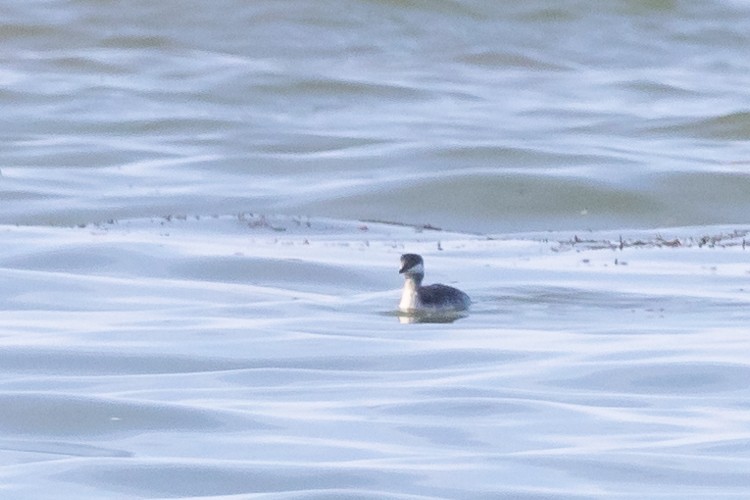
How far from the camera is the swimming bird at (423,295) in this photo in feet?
37.5

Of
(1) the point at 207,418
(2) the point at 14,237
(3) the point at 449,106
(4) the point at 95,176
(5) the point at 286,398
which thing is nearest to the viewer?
(1) the point at 207,418

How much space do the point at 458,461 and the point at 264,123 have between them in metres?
20.2

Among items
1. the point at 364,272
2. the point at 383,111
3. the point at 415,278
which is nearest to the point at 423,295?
the point at 415,278

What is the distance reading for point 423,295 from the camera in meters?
11.5

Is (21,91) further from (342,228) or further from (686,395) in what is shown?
(686,395)

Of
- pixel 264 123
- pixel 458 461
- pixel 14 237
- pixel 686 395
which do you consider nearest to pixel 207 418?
pixel 458 461

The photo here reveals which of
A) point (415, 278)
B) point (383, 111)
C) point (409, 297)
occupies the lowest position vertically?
point (409, 297)

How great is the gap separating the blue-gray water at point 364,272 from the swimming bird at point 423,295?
0.16m

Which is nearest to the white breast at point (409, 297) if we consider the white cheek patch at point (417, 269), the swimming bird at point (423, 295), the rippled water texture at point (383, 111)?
the swimming bird at point (423, 295)

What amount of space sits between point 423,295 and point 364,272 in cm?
241

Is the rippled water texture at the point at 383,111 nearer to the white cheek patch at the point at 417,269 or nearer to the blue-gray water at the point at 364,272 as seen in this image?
the blue-gray water at the point at 364,272

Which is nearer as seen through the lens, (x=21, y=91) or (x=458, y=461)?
(x=458, y=461)

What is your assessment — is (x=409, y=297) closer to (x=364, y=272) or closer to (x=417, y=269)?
(x=417, y=269)

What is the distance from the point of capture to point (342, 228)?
1750 centimetres
